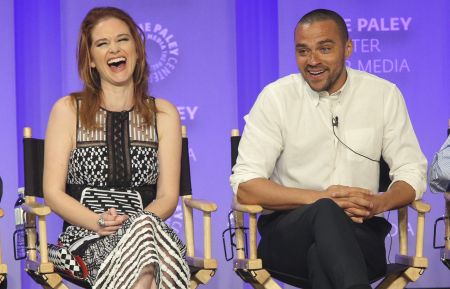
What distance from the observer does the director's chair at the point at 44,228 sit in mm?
3775

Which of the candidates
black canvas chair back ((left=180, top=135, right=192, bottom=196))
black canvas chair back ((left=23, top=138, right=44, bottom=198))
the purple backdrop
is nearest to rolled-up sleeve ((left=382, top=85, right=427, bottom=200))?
black canvas chair back ((left=180, top=135, right=192, bottom=196))

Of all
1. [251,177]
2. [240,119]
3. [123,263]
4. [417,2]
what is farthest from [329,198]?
[417,2]

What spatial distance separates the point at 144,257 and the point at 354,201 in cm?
88

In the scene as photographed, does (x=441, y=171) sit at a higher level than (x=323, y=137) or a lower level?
lower

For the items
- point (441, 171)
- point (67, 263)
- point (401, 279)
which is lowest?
point (401, 279)

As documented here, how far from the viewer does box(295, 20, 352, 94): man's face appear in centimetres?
397

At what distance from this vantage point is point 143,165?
13.3ft

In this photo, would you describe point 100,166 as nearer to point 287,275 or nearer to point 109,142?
point 109,142

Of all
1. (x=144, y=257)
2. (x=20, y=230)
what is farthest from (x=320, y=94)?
(x=20, y=230)

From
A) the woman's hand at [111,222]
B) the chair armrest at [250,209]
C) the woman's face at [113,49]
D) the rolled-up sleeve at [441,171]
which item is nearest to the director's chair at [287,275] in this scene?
the chair armrest at [250,209]

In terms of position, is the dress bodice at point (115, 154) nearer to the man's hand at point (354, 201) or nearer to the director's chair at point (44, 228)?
the director's chair at point (44, 228)

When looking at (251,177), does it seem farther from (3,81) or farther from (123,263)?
(3,81)

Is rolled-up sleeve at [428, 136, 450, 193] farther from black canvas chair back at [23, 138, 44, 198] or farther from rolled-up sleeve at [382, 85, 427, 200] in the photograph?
black canvas chair back at [23, 138, 44, 198]

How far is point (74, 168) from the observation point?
13.1ft
